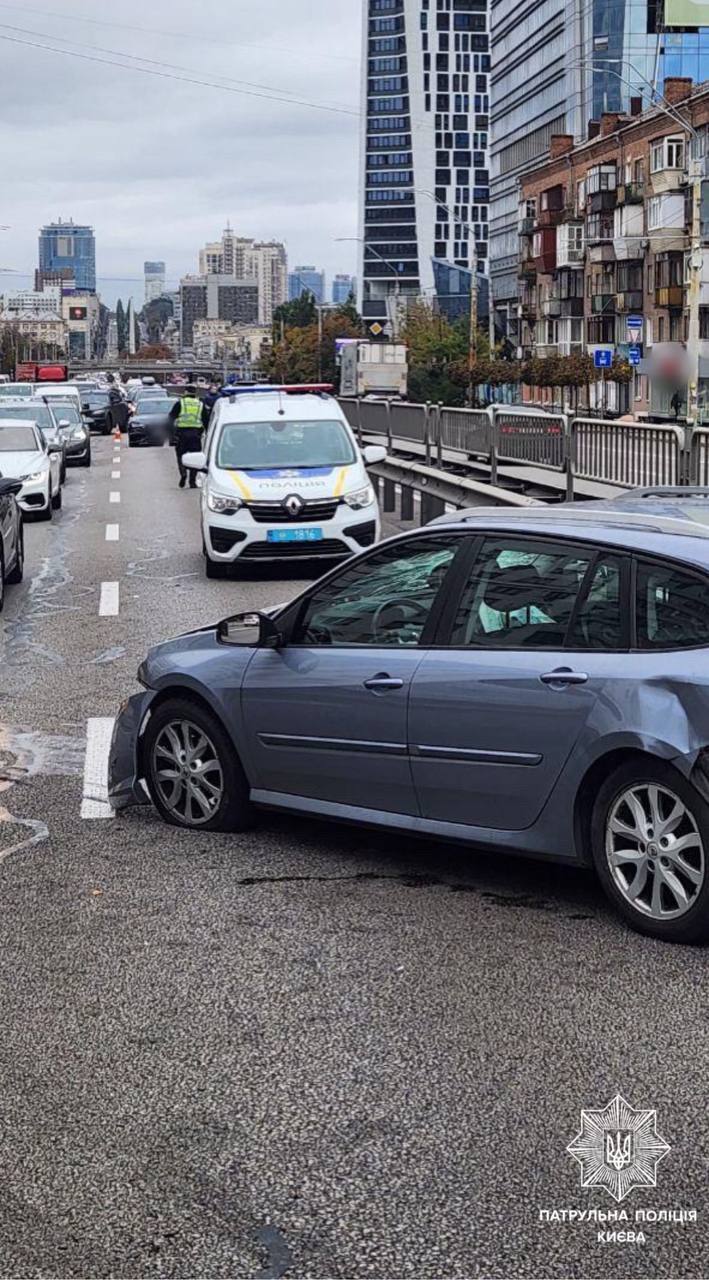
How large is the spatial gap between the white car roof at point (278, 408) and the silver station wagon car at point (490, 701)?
1173 cm

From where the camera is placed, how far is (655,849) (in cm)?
575

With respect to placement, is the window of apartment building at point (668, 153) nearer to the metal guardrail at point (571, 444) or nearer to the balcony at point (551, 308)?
the balcony at point (551, 308)

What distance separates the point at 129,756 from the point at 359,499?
10.1 m

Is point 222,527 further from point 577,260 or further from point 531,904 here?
point 577,260

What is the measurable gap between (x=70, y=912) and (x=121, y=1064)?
1.56 meters

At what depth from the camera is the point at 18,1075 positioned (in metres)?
4.75

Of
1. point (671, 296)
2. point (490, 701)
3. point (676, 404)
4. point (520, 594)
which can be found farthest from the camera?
point (671, 296)

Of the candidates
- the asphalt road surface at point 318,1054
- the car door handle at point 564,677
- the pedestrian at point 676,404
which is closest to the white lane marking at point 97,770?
Answer: the asphalt road surface at point 318,1054

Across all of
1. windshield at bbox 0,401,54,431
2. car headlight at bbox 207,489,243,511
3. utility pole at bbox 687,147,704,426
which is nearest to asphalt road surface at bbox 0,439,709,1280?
car headlight at bbox 207,489,243,511

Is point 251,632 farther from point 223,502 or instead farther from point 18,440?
point 18,440

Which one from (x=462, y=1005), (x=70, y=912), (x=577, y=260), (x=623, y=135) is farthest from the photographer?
(x=577, y=260)

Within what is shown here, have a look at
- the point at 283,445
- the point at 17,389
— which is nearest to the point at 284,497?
the point at 283,445

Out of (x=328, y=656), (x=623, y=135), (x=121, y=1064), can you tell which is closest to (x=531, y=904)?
(x=328, y=656)

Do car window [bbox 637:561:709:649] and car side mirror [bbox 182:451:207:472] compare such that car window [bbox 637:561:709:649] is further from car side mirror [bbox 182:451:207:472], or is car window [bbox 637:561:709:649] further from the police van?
car side mirror [bbox 182:451:207:472]
